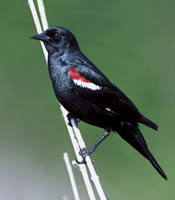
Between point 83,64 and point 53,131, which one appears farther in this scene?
point 53,131

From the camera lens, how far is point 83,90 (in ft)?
14.2

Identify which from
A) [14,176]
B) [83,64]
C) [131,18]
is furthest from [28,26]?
[83,64]

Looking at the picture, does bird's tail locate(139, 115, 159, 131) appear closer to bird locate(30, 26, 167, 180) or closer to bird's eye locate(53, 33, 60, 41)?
bird locate(30, 26, 167, 180)

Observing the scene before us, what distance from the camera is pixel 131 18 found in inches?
320

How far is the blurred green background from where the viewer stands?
19.8ft

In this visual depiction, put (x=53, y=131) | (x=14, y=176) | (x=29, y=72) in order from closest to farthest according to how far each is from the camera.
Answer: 1. (x=14, y=176)
2. (x=53, y=131)
3. (x=29, y=72)

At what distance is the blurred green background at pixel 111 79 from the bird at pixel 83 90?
1.29 meters

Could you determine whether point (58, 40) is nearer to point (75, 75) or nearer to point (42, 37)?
point (42, 37)

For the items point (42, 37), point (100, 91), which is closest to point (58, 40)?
point (42, 37)

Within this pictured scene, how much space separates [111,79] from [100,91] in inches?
111

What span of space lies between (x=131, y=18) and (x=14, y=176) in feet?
10.5

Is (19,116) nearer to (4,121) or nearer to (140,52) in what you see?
(4,121)

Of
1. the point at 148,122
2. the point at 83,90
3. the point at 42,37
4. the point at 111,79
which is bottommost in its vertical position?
the point at 148,122

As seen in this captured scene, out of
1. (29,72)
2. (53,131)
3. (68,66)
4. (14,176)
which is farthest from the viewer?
(29,72)
